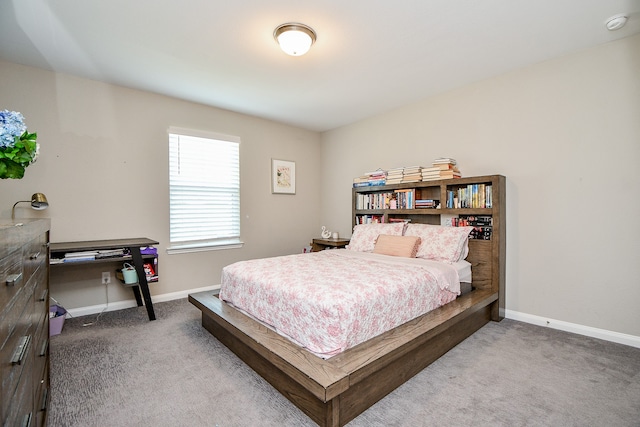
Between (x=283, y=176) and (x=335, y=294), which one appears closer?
(x=335, y=294)

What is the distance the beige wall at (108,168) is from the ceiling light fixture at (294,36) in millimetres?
2038

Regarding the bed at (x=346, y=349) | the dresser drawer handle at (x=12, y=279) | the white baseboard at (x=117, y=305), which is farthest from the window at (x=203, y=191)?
the dresser drawer handle at (x=12, y=279)

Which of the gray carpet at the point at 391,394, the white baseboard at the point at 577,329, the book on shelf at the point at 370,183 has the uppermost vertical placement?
the book on shelf at the point at 370,183

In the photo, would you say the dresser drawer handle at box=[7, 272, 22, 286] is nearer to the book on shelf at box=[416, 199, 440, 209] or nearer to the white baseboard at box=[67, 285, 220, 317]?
the white baseboard at box=[67, 285, 220, 317]

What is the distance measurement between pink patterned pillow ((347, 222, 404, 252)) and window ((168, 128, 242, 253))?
1.72 metres

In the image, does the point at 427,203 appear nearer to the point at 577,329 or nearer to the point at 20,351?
the point at 577,329

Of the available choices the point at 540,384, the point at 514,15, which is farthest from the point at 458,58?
the point at 540,384

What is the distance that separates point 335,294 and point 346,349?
31cm

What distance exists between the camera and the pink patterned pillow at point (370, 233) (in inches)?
137

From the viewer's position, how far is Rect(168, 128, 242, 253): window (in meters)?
3.74

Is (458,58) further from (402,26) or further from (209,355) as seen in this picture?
(209,355)

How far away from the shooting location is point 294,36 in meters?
2.26

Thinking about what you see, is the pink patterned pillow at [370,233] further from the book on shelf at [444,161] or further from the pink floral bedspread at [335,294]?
the book on shelf at [444,161]

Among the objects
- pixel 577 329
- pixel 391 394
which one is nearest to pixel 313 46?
pixel 391 394
